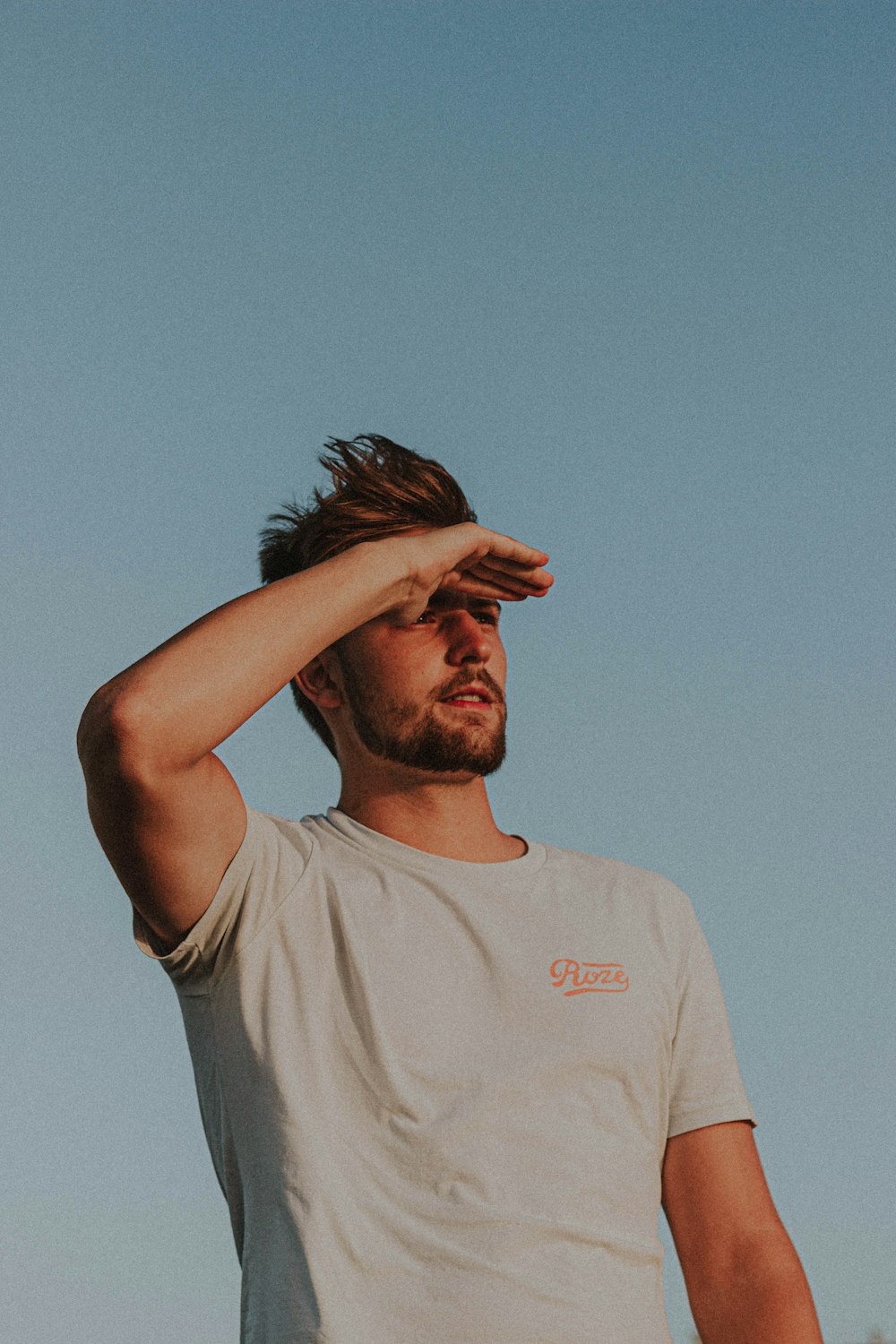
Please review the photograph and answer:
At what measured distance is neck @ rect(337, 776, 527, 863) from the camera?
140 inches

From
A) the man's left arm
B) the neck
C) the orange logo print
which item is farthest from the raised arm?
the man's left arm

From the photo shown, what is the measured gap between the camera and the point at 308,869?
129 inches

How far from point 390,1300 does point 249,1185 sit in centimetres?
39

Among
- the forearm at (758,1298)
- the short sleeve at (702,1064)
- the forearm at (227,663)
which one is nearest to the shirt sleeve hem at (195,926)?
the forearm at (227,663)

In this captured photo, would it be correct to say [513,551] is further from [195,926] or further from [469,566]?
[195,926]

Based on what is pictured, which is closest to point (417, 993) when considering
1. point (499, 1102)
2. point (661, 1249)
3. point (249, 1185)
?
point (499, 1102)

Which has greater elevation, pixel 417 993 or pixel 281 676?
pixel 281 676

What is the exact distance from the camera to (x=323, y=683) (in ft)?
12.8

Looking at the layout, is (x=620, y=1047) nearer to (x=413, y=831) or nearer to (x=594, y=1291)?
(x=594, y=1291)

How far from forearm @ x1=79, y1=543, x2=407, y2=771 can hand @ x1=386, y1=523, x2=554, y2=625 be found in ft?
0.51

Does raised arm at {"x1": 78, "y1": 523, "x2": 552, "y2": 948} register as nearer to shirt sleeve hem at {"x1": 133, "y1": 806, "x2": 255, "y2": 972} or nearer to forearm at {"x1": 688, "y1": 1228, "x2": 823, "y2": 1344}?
shirt sleeve hem at {"x1": 133, "y1": 806, "x2": 255, "y2": 972}

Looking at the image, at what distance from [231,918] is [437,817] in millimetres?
733

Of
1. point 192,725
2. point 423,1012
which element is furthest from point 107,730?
point 423,1012

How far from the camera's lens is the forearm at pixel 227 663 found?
277 centimetres
